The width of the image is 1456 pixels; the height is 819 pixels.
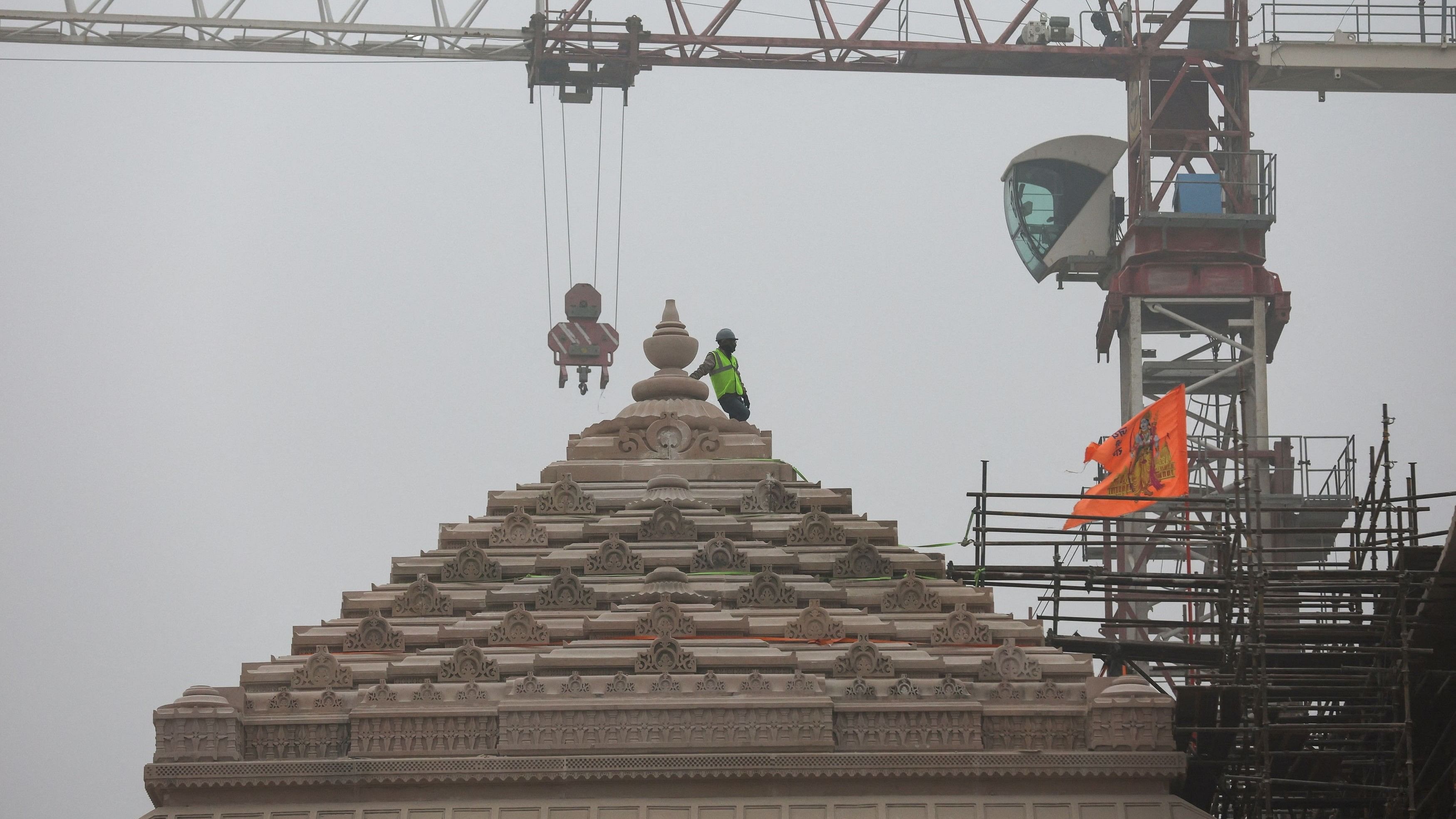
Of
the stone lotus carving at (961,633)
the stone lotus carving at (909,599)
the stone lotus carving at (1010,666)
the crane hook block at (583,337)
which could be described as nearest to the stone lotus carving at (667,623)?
the stone lotus carving at (909,599)

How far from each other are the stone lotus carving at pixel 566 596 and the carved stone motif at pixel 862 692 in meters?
5.24

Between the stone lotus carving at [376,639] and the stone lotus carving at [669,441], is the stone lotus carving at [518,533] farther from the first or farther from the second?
the stone lotus carving at [376,639]

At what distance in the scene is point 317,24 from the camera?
88250mm

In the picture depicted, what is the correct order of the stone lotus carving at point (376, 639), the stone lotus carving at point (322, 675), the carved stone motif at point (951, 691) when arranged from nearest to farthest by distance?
the carved stone motif at point (951, 691), the stone lotus carving at point (322, 675), the stone lotus carving at point (376, 639)

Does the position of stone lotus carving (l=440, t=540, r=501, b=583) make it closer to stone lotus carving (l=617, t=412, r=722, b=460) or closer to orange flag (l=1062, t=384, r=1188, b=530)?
stone lotus carving (l=617, t=412, r=722, b=460)

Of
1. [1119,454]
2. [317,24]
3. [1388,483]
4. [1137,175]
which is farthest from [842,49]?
[1388,483]

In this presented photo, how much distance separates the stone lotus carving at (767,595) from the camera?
39281mm

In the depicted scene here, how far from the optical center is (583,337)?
78.2m

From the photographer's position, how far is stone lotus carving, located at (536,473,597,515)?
143ft

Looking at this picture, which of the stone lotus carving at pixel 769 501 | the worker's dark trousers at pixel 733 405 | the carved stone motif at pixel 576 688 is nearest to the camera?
the carved stone motif at pixel 576 688

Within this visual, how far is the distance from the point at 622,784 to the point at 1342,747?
11.7m

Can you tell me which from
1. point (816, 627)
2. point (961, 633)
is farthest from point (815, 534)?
point (961, 633)

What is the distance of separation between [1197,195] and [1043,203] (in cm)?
539

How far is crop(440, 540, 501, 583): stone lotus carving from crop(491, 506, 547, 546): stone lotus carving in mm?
1171
